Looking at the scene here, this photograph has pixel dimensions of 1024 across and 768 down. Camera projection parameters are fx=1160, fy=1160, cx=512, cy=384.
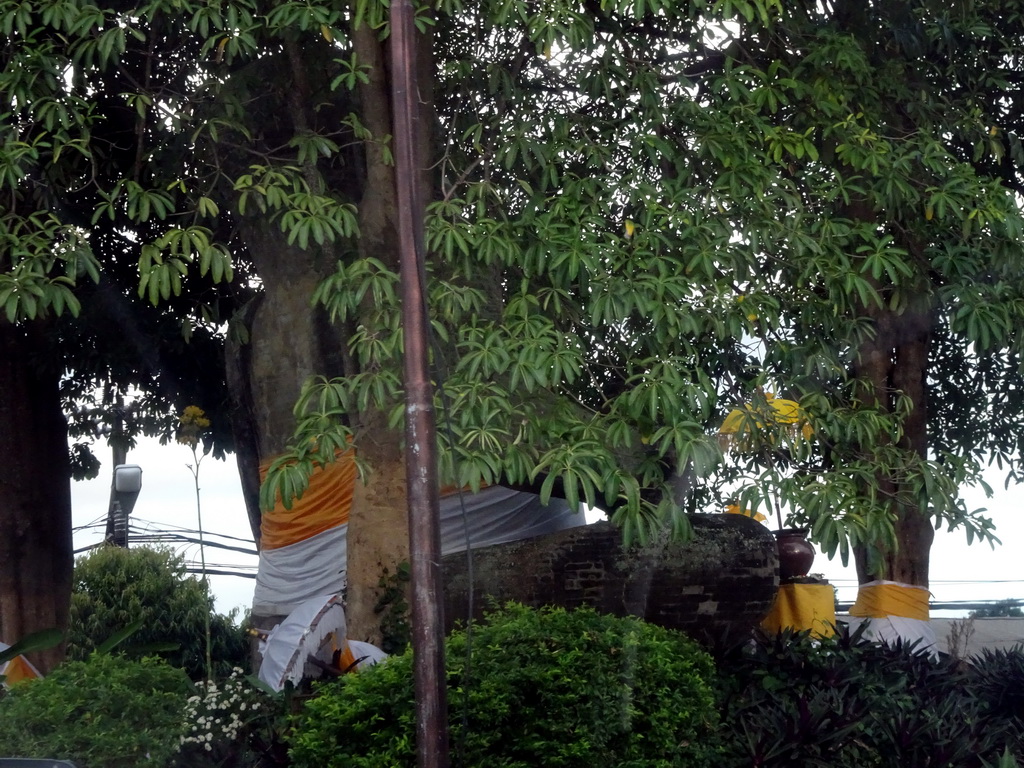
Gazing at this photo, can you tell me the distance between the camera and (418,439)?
4719 mm

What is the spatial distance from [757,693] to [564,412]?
222 centimetres

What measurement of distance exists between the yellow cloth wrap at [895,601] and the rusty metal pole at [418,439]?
5.66 metres

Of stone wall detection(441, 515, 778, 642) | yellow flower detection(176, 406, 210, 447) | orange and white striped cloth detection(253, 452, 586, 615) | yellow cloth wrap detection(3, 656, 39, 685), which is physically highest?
yellow flower detection(176, 406, 210, 447)

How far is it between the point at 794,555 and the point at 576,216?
3555 mm

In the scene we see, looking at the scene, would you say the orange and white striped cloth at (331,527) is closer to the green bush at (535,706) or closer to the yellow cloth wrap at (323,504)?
the yellow cloth wrap at (323,504)

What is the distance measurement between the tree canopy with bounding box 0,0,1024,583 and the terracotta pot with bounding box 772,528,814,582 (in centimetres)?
57

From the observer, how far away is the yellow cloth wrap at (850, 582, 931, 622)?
9266mm

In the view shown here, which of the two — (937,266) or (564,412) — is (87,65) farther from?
(937,266)

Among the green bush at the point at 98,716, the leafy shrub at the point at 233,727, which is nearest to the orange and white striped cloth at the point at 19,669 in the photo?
the leafy shrub at the point at 233,727

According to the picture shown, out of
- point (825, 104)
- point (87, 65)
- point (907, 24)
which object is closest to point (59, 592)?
point (87, 65)

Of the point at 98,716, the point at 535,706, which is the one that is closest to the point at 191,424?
the point at 98,716

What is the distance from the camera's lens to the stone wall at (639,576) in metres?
7.43

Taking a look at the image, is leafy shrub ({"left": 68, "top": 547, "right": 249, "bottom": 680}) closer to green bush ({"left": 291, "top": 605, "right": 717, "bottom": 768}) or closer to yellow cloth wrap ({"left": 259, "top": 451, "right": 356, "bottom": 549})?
yellow cloth wrap ({"left": 259, "top": 451, "right": 356, "bottom": 549})

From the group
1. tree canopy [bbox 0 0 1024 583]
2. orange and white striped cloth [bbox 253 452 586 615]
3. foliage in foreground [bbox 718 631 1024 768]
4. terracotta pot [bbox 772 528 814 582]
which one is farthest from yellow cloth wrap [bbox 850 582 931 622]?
orange and white striped cloth [bbox 253 452 586 615]
